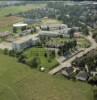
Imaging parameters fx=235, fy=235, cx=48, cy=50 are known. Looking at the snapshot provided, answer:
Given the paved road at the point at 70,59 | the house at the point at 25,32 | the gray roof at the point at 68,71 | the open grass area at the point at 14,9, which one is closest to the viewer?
the gray roof at the point at 68,71

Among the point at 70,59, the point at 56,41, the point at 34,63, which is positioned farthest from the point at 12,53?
the point at 70,59

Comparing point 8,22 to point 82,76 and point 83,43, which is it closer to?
point 83,43

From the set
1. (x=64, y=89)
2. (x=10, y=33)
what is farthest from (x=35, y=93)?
(x=10, y=33)

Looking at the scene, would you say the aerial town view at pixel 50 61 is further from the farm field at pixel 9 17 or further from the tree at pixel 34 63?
the farm field at pixel 9 17

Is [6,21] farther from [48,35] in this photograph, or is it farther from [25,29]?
[48,35]

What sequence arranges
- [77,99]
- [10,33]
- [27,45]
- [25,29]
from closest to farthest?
1. [77,99]
2. [27,45]
3. [10,33]
4. [25,29]

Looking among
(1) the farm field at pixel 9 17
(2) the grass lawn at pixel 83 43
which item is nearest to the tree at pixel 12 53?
(2) the grass lawn at pixel 83 43
